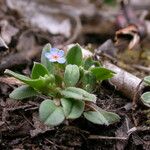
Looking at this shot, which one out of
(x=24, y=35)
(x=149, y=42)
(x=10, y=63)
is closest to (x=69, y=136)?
(x=10, y=63)

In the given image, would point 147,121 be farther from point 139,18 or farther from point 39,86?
point 139,18

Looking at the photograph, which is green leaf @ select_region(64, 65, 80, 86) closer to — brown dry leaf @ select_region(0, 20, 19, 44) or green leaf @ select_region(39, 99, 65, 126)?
green leaf @ select_region(39, 99, 65, 126)

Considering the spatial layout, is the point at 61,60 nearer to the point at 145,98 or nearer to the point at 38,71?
the point at 38,71

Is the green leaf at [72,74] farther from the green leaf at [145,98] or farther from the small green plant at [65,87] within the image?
the green leaf at [145,98]

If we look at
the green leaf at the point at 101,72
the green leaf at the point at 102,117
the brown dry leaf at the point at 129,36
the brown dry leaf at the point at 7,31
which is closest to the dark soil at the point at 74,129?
the green leaf at the point at 102,117

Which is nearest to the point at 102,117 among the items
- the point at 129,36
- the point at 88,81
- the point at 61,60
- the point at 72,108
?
the point at 72,108

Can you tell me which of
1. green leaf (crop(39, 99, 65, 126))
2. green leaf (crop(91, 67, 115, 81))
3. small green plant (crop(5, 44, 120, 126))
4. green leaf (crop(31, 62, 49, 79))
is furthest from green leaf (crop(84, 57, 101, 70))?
green leaf (crop(39, 99, 65, 126))
